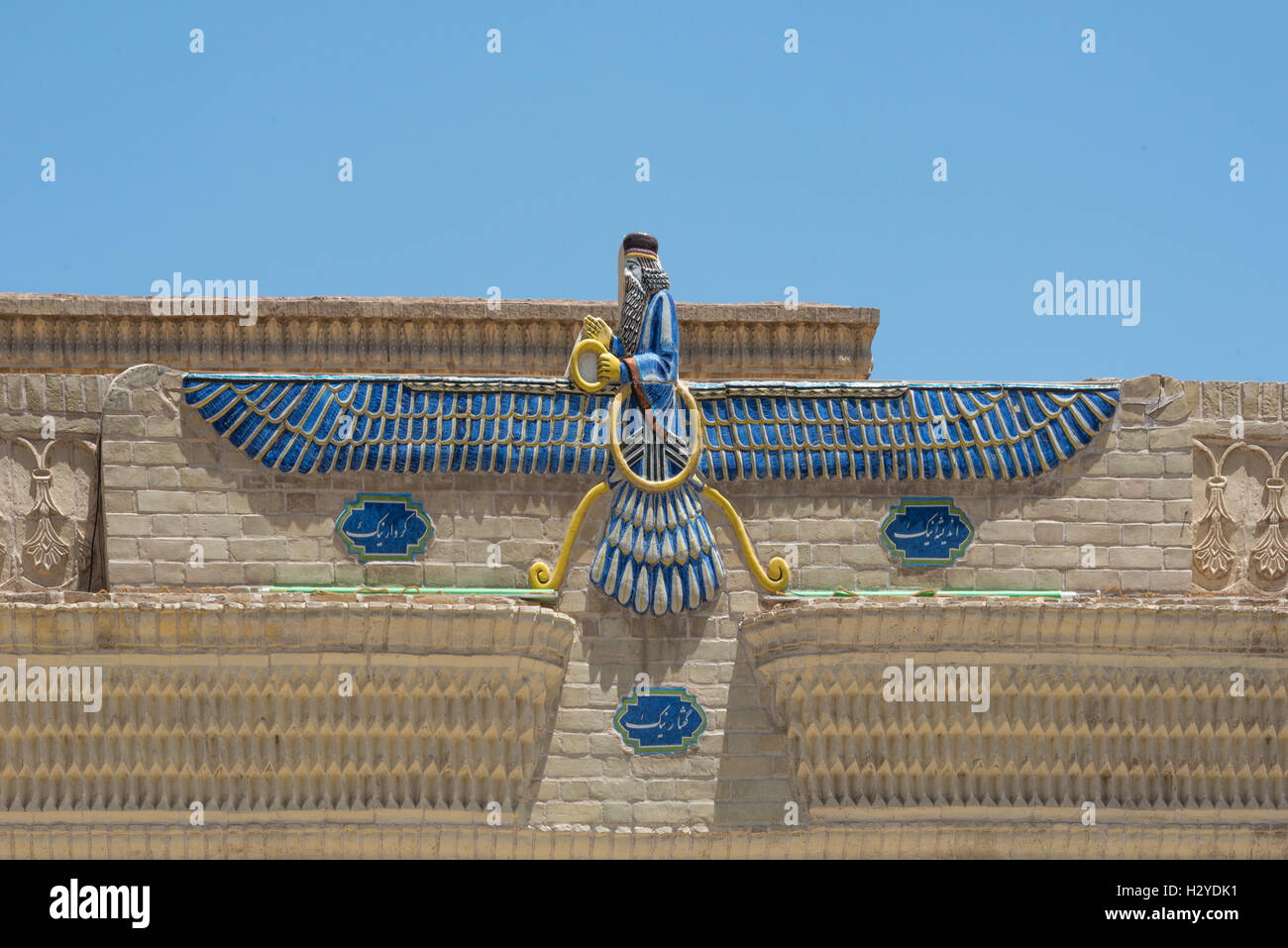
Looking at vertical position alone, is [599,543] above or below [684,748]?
above

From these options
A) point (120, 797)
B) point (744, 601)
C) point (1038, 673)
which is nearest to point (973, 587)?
point (1038, 673)

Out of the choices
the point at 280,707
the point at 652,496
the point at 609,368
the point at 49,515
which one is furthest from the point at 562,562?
the point at 49,515

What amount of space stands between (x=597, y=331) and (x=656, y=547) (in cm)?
149

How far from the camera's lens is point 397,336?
688 inches

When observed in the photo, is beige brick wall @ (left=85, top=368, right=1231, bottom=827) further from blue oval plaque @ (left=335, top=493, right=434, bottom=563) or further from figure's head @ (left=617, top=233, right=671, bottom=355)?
figure's head @ (left=617, top=233, right=671, bottom=355)

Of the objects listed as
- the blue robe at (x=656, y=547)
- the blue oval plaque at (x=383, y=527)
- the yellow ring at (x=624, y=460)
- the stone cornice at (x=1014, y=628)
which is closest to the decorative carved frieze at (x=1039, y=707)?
the stone cornice at (x=1014, y=628)

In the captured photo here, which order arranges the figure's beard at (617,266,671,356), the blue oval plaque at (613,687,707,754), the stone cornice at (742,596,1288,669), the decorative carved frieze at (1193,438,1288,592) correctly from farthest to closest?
the decorative carved frieze at (1193,438,1288,592), the figure's beard at (617,266,671,356), the blue oval plaque at (613,687,707,754), the stone cornice at (742,596,1288,669)

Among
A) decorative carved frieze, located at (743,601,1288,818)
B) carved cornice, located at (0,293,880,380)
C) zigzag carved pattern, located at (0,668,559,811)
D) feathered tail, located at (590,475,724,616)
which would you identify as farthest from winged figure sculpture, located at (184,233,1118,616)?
carved cornice, located at (0,293,880,380)

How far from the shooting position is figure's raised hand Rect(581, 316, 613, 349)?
12.9 metres

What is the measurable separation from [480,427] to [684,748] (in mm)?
2474

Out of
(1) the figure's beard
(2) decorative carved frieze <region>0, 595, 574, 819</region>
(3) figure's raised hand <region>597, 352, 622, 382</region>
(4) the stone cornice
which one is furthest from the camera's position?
(1) the figure's beard

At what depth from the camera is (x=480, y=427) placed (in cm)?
1282

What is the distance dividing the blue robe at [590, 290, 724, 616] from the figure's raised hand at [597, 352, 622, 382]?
0.46 ft
